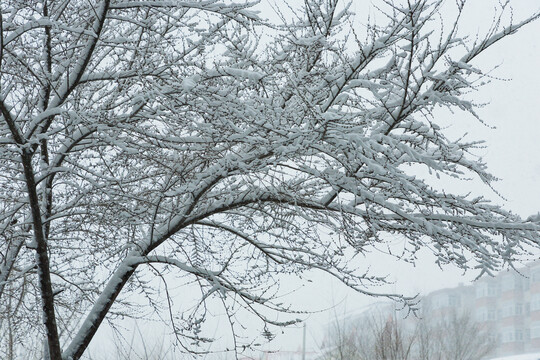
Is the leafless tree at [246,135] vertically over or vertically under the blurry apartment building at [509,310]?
under

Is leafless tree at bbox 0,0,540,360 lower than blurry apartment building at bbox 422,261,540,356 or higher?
lower

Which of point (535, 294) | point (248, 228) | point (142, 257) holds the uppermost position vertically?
point (535, 294)

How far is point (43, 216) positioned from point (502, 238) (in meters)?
5.10

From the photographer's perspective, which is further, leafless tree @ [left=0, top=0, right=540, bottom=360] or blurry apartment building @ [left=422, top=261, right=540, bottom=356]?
blurry apartment building @ [left=422, top=261, right=540, bottom=356]

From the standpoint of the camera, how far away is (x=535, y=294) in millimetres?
63188

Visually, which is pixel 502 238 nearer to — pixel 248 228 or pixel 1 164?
pixel 248 228

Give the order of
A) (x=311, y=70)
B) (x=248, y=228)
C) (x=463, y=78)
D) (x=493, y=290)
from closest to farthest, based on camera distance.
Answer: (x=463, y=78) < (x=311, y=70) < (x=248, y=228) < (x=493, y=290)

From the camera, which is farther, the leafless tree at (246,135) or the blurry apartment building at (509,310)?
the blurry apartment building at (509,310)

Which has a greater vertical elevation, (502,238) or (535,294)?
(535,294)

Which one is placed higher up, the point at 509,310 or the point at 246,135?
the point at 509,310

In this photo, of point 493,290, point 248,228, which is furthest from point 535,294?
point 248,228

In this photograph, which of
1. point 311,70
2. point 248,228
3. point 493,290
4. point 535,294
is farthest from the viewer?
point 493,290

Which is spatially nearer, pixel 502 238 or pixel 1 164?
pixel 502 238

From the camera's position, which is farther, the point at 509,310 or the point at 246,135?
the point at 509,310
